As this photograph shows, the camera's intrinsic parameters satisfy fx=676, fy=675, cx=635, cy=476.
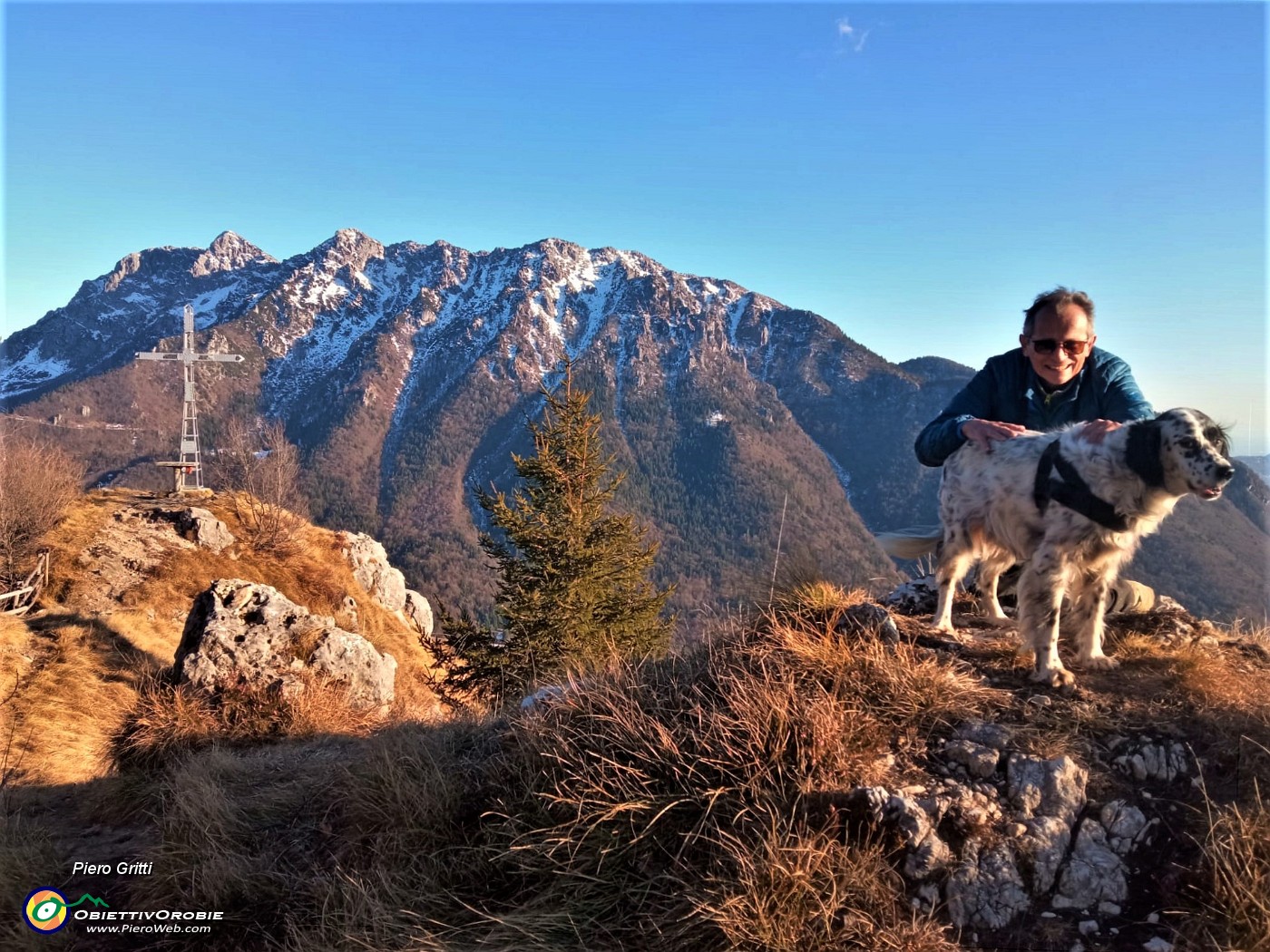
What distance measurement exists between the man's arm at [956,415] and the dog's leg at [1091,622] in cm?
119

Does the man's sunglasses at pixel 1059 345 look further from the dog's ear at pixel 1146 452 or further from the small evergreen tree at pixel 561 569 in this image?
the small evergreen tree at pixel 561 569

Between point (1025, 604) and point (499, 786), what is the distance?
3.24 metres

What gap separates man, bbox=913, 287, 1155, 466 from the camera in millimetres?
4246

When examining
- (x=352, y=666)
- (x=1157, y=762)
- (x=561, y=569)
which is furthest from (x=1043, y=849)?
(x=561, y=569)

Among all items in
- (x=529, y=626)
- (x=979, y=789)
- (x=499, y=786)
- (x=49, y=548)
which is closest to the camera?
(x=979, y=789)

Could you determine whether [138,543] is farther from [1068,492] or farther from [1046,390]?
[1068,492]

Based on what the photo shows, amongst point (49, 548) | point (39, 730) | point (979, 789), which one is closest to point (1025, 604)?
point (979, 789)

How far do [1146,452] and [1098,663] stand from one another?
1.31 m

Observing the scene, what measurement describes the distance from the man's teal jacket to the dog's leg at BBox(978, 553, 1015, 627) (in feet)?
2.64

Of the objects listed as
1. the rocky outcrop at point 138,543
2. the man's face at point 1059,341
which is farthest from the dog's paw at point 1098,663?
the rocky outcrop at point 138,543

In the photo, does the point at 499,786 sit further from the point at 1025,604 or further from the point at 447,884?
the point at 1025,604

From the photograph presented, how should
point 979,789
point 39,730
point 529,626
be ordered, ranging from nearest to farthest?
point 979,789 → point 39,730 → point 529,626

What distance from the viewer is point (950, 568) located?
480 centimetres

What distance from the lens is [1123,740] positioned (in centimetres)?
336
